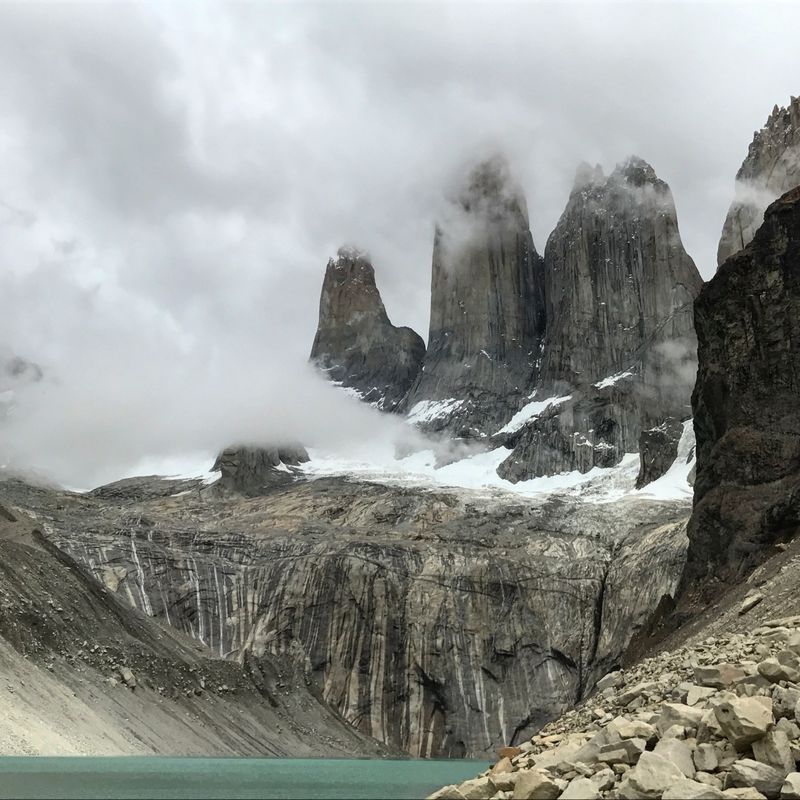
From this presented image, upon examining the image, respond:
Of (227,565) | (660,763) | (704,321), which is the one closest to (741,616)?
(660,763)

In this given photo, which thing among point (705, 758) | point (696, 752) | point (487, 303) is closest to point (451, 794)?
point (696, 752)

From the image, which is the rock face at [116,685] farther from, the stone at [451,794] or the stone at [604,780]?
the stone at [604,780]

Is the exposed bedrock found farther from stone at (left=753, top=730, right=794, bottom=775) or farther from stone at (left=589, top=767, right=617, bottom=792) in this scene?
stone at (left=753, top=730, right=794, bottom=775)

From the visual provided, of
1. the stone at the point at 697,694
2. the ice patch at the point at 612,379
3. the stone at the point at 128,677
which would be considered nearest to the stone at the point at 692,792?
the stone at the point at 697,694

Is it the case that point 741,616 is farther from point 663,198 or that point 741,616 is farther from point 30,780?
point 663,198

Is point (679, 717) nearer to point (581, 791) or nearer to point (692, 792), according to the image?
point (581, 791)

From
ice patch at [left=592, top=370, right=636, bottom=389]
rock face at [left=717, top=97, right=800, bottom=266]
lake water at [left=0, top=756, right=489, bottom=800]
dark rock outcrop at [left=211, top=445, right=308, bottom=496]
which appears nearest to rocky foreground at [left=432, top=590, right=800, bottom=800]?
lake water at [left=0, top=756, right=489, bottom=800]
